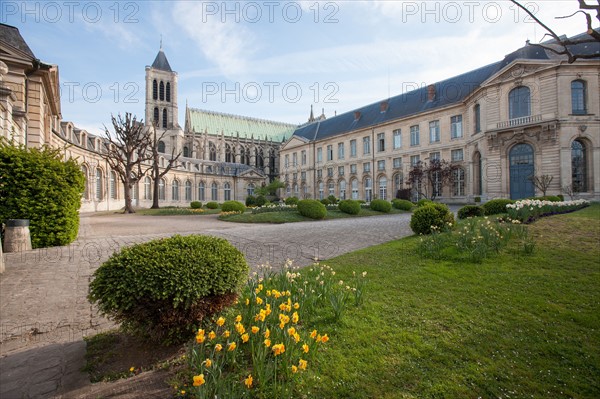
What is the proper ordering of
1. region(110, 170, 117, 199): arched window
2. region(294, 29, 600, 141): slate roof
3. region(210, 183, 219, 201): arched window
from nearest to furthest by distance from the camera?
1. region(294, 29, 600, 141): slate roof
2. region(110, 170, 117, 199): arched window
3. region(210, 183, 219, 201): arched window

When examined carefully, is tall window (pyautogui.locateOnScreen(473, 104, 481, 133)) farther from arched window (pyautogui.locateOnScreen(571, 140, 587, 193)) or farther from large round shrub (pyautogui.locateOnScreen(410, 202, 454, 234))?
large round shrub (pyautogui.locateOnScreen(410, 202, 454, 234))

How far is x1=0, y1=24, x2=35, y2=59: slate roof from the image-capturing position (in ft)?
42.1

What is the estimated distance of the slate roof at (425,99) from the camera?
25.5 meters

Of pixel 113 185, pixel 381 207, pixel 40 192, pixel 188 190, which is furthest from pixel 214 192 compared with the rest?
pixel 40 192

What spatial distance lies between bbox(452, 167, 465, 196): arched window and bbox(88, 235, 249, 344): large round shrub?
33.4m

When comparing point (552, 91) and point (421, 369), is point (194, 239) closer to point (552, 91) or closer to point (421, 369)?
point (421, 369)

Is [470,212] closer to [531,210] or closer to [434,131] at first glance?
[531,210]

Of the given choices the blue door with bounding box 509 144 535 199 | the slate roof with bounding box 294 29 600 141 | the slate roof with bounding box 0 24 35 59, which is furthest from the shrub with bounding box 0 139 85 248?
the slate roof with bounding box 294 29 600 141

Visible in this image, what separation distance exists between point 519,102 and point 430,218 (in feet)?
79.1

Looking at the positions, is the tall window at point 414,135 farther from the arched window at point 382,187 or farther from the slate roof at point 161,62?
the slate roof at point 161,62

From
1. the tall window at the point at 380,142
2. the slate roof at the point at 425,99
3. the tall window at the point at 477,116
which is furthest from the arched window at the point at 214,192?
the tall window at the point at 477,116

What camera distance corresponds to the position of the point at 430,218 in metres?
8.50

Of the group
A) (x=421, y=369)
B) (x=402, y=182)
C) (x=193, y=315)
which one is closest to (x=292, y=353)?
(x=193, y=315)

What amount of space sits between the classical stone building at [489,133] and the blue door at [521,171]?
0.07m
